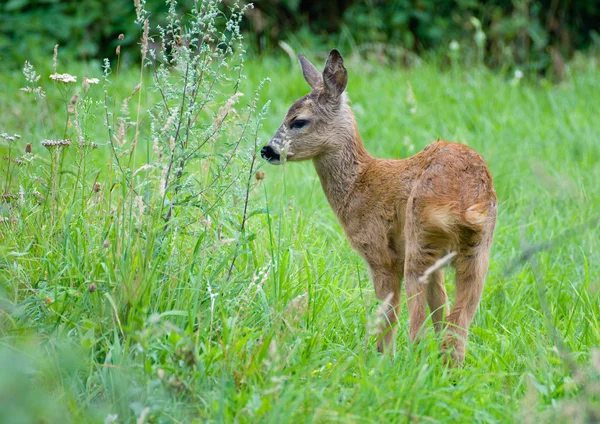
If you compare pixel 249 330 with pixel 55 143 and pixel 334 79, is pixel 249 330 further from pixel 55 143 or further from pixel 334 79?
pixel 334 79

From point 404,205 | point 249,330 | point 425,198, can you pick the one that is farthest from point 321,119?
point 249,330

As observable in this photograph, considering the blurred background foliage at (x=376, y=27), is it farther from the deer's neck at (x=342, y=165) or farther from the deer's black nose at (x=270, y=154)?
the deer's black nose at (x=270, y=154)

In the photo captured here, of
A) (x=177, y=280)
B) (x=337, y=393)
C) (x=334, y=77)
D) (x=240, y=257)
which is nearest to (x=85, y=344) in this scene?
(x=177, y=280)

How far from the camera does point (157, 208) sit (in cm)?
346

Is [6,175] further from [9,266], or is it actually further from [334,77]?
[334,77]

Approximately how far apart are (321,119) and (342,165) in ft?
0.94

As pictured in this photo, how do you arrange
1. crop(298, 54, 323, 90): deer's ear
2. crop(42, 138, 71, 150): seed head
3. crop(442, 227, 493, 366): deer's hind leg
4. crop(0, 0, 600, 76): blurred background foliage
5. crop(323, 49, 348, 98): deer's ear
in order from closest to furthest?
1. crop(42, 138, 71, 150): seed head
2. crop(442, 227, 493, 366): deer's hind leg
3. crop(323, 49, 348, 98): deer's ear
4. crop(298, 54, 323, 90): deer's ear
5. crop(0, 0, 600, 76): blurred background foliage

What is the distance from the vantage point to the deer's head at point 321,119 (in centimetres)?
459

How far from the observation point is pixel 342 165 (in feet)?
15.1

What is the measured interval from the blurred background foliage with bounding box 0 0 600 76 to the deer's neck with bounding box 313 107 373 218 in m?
4.72

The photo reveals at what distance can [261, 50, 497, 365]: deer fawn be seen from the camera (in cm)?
366

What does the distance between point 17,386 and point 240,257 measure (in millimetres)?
1998

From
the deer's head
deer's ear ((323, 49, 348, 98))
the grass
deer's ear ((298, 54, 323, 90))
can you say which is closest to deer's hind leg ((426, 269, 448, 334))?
the grass

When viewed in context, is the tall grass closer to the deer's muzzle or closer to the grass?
the grass
